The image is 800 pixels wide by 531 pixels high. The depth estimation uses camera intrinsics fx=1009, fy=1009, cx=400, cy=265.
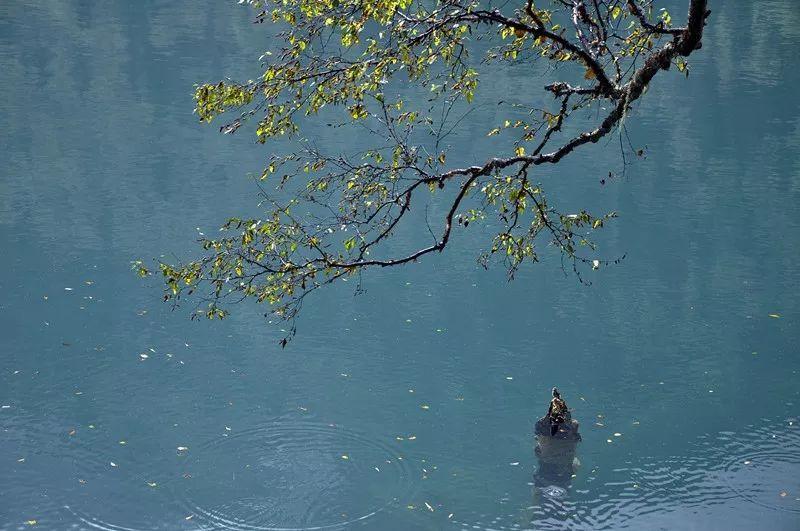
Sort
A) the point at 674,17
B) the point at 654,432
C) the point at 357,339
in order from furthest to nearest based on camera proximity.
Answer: the point at 674,17
the point at 357,339
the point at 654,432

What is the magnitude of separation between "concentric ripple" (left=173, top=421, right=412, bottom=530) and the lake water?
1.5 inches

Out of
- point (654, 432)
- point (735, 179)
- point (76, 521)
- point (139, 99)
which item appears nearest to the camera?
point (76, 521)

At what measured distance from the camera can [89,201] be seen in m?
23.7

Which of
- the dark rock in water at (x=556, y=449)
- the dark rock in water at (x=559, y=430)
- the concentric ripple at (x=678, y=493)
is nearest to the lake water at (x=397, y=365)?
the concentric ripple at (x=678, y=493)

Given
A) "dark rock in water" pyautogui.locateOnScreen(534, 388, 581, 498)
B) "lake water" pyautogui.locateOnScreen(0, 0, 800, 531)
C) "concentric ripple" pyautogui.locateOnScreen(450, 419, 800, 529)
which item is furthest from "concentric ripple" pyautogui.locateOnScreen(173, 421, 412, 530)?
"dark rock in water" pyautogui.locateOnScreen(534, 388, 581, 498)

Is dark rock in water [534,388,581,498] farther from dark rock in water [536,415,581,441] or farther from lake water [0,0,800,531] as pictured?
lake water [0,0,800,531]

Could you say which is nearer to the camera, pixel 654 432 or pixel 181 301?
pixel 654 432

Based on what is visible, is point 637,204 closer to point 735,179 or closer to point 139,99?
point 735,179

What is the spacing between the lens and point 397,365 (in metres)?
16.4

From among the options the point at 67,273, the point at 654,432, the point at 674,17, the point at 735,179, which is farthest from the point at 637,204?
the point at 674,17

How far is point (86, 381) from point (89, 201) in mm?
9396

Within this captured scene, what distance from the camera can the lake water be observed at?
41.0 feet

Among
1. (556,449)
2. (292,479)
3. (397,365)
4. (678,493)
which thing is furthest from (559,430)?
(397,365)

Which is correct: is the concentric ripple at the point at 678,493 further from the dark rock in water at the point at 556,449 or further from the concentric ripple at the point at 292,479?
the concentric ripple at the point at 292,479
